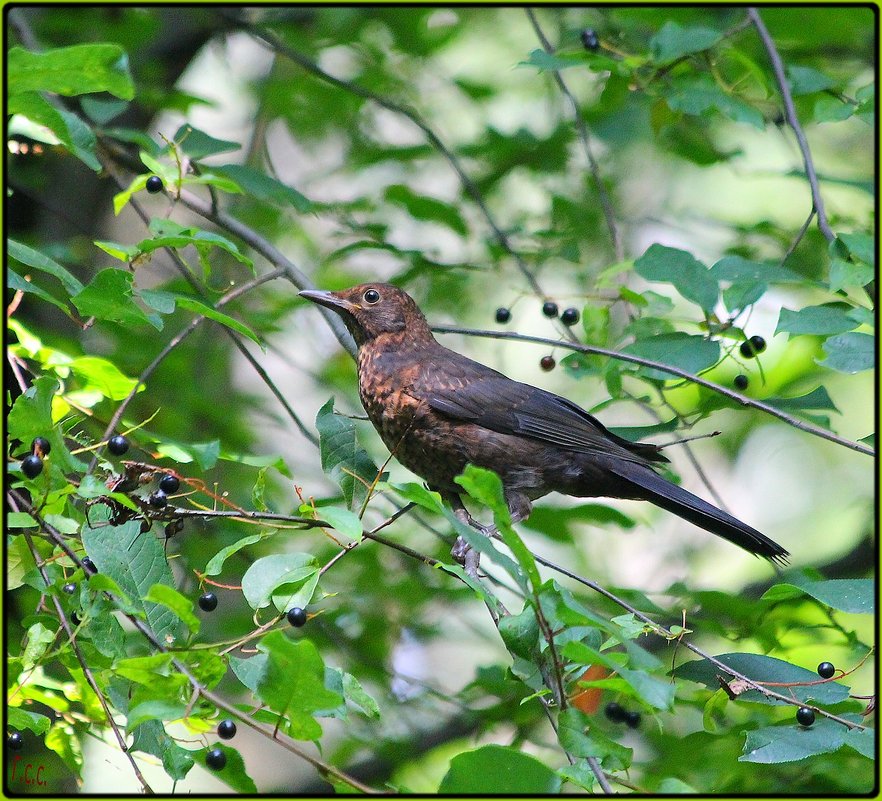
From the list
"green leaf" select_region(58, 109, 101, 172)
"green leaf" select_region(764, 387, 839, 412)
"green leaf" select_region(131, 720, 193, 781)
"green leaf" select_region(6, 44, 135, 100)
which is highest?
"green leaf" select_region(6, 44, 135, 100)

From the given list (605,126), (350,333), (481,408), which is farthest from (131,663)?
(605,126)

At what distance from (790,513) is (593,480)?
550cm

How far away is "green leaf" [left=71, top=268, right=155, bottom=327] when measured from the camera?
2666mm

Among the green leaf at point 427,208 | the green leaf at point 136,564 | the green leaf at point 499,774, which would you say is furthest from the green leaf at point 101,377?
the green leaf at point 427,208

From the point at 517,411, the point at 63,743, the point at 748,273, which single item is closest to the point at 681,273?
the point at 748,273

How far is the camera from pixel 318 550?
16.4 ft

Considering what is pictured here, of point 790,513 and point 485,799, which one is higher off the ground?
point 485,799

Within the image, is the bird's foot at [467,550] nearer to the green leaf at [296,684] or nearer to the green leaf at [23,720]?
the green leaf at [296,684]

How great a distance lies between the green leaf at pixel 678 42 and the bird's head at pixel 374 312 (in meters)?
1.42

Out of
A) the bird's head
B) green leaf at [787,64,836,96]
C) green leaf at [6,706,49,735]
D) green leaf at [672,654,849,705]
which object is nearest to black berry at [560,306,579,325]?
the bird's head

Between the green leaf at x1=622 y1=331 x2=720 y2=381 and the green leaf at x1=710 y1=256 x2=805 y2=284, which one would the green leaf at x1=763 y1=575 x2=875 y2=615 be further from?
the green leaf at x1=710 y1=256 x2=805 y2=284

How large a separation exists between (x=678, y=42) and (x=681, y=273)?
3.32 feet

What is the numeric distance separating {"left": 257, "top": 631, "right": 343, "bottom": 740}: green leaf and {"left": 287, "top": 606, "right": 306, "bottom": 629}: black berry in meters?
0.26

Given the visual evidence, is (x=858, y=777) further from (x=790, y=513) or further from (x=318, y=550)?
(x=790, y=513)
